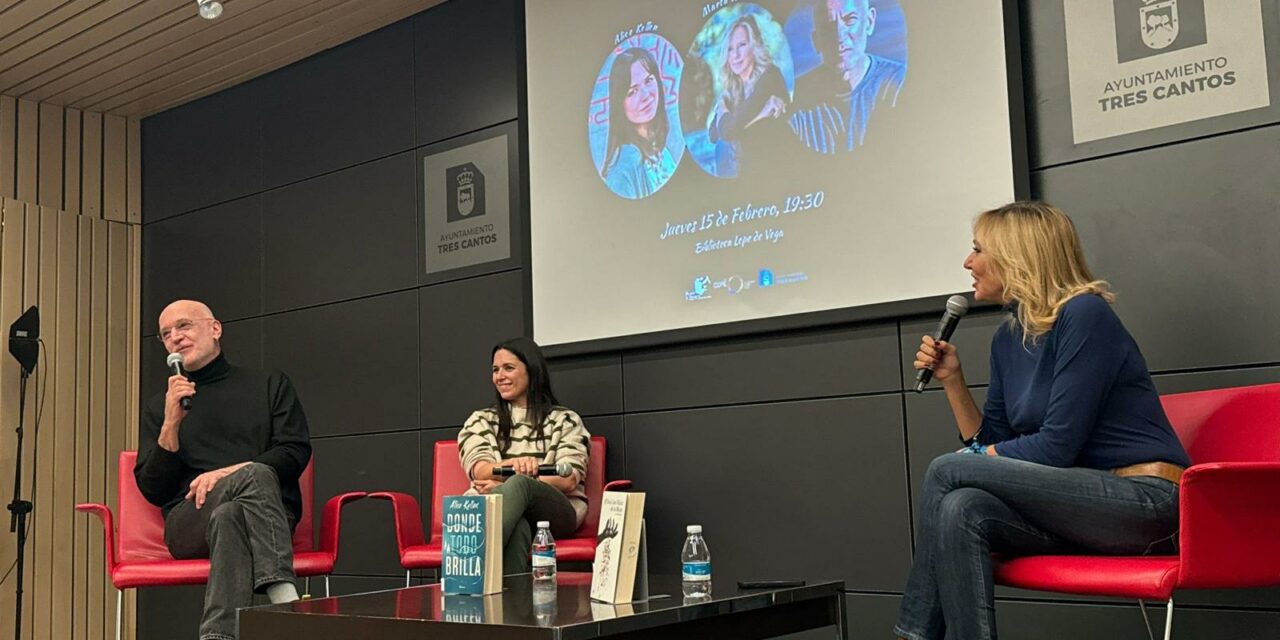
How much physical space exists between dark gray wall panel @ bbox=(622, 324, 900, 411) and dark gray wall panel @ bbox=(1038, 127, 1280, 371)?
2.35ft

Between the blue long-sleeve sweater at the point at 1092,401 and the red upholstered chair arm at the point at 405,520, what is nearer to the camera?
the blue long-sleeve sweater at the point at 1092,401

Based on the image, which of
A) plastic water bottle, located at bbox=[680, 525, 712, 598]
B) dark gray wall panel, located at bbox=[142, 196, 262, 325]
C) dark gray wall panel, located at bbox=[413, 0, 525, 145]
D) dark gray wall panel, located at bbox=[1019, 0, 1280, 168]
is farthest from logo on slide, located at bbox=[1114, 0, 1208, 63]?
dark gray wall panel, located at bbox=[142, 196, 262, 325]

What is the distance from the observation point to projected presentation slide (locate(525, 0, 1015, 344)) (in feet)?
11.8

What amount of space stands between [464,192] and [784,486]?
6.35 feet

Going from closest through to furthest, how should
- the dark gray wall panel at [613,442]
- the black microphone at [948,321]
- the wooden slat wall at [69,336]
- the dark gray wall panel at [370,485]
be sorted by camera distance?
the black microphone at [948,321] → the dark gray wall panel at [613,442] → the dark gray wall panel at [370,485] → the wooden slat wall at [69,336]

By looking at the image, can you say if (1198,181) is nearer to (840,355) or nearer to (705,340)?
(840,355)

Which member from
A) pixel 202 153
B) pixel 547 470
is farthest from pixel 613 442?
pixel 202 153

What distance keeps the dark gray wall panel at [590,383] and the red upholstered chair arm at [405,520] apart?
0.75 m

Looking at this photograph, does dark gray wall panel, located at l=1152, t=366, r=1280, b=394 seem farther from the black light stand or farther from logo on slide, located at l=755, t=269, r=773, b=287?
the black light stand

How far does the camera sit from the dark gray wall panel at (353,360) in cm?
505

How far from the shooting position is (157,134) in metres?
6.32

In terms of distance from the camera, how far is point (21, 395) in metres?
5.53

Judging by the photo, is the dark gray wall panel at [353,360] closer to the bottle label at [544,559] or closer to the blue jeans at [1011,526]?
the bottle label at [544,559]

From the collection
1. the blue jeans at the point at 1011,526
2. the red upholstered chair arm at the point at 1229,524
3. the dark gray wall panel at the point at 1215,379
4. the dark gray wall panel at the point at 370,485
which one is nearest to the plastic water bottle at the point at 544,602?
the blue jeans at the point at 1011,526
